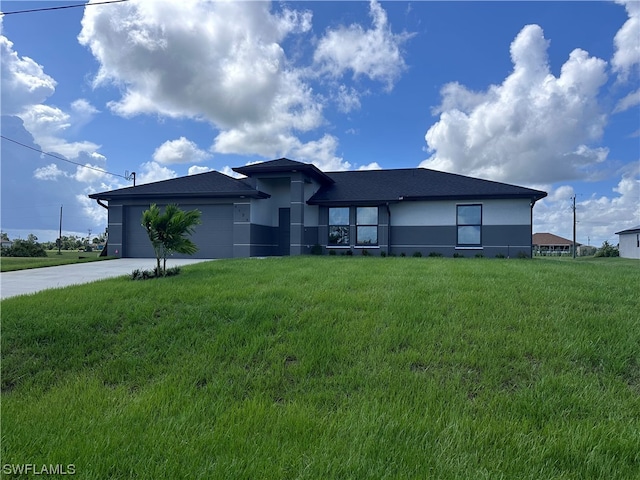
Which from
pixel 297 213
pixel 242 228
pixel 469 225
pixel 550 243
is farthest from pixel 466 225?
pixel 550 243

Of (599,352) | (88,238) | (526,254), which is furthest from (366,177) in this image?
(88,238)

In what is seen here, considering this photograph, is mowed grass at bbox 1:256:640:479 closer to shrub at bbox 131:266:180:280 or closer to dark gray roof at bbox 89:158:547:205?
shrub at bbox 131:266:180:280

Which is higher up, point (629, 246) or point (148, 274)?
point (629, 246)

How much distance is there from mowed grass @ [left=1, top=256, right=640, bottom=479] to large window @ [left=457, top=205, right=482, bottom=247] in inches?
424

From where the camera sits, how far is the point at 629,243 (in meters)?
36.2


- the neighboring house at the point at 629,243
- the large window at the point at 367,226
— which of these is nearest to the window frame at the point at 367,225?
the large window at the point at 367,226

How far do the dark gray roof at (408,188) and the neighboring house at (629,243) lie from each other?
25.5m

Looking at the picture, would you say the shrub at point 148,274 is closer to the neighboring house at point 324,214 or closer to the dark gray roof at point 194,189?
the neighboring house at point 324,214

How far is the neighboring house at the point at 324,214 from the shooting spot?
679 inches

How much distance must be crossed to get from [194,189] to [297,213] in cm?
499

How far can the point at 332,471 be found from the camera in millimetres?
2727

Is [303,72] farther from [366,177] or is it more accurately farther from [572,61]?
[572,61]

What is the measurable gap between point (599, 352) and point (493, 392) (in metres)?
1.70

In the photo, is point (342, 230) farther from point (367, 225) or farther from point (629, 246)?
point (629, 246)
